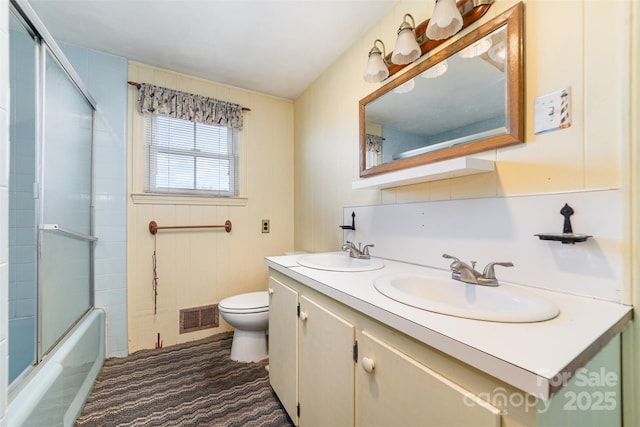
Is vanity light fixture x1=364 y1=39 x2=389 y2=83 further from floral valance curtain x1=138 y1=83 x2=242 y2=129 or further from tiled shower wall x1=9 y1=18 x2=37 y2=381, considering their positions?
tiled shower wall x1=9 y1=18 x2=37 y2=381

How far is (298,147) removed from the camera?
2.62 metres

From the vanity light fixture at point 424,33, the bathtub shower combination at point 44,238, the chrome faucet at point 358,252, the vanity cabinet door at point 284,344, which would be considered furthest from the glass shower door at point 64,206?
the vanity light fixture at point 424,33

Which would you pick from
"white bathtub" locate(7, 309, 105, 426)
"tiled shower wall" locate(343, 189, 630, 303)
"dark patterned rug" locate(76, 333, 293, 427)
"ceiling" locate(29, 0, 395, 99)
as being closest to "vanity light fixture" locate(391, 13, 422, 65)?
"ceiling" locate(29, 0, 395, 99)

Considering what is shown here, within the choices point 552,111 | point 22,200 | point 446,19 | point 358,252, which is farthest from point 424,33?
point 22,200

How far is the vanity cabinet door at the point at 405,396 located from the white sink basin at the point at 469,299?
0.15 metres

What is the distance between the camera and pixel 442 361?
22.9 inches

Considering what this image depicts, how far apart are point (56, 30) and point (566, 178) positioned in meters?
2.93

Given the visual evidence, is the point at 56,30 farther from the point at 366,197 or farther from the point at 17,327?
the point at 366,197

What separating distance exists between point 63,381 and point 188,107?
6.38ft

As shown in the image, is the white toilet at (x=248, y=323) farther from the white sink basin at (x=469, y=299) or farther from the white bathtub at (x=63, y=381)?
the white sink basin at (x=469, y=299)

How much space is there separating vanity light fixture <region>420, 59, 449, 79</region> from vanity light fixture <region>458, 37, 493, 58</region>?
2.9 inches

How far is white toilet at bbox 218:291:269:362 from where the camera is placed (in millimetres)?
1821

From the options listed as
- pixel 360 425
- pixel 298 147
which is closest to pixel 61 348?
pixel 360 425

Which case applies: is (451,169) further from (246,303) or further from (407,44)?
(246,303)
